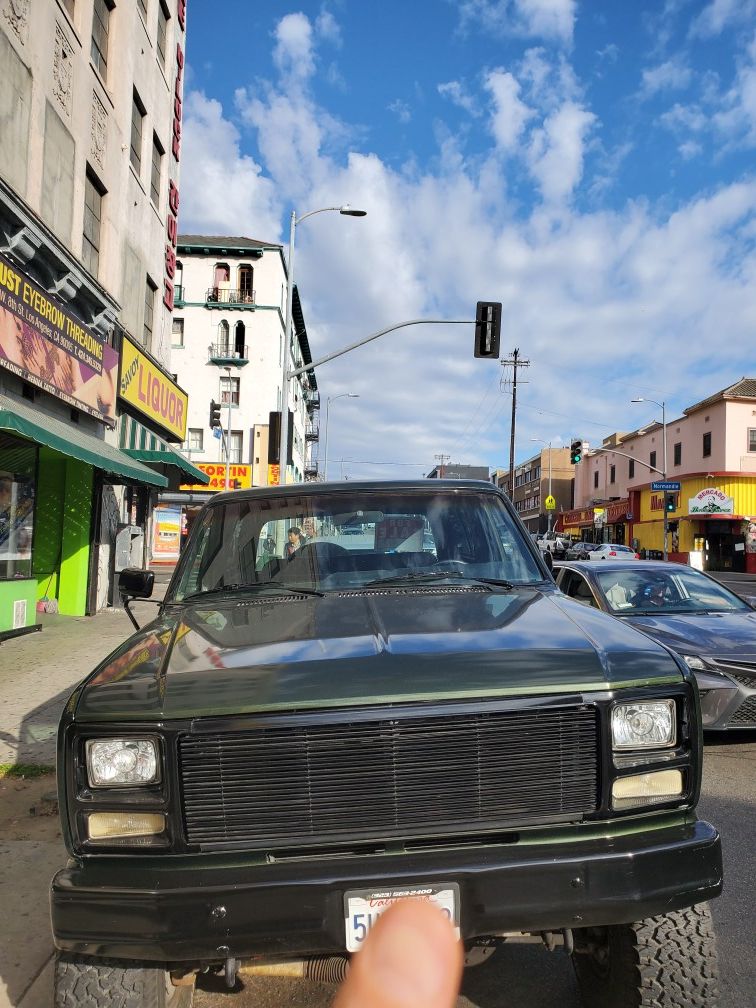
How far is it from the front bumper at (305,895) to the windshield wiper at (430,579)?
1.36m

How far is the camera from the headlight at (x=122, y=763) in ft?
7.06

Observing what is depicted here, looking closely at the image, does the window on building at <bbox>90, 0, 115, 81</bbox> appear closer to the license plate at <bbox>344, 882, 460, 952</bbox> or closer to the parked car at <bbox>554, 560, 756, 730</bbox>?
the parked car at <bbox>554, 560, 756, 730</bbox>

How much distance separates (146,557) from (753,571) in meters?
33.3

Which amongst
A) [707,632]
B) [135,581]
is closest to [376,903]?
[135,581]

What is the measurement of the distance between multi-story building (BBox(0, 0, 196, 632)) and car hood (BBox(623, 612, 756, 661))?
6.36m

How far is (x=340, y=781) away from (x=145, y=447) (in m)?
15.7

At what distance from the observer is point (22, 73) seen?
10.5 meters

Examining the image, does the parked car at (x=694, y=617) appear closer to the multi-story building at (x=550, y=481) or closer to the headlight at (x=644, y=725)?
the headlight at (x=644, y=725)

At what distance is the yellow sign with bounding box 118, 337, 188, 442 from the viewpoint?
15219 millimetres

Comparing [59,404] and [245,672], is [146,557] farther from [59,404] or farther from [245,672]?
[245,672]

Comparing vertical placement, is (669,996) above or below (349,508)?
Answer: below

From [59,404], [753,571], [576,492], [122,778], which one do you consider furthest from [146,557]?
[576,492]

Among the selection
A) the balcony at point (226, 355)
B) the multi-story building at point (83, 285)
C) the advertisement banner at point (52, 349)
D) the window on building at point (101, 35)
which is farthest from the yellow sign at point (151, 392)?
the balcony at point (226, 355)

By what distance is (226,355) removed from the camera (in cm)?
4284
